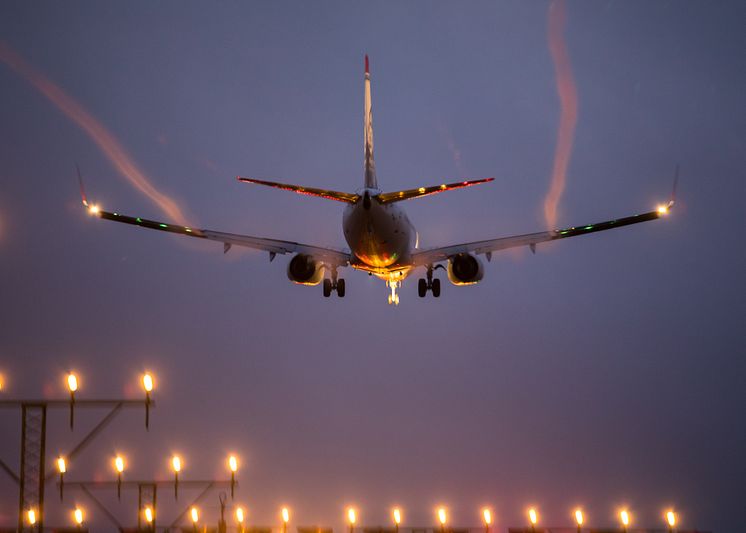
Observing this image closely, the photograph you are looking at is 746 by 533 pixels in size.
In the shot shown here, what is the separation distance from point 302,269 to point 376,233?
7.28m

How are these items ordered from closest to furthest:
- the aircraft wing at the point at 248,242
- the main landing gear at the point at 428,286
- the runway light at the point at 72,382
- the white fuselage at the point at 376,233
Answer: the runway light at the point at 72,382 → the white fuselage at the point at 376,233 → the aircraft wing at the point at 248,242 → the main landing gear at the point at 428,286

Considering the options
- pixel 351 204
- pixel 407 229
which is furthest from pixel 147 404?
pixel 407 229

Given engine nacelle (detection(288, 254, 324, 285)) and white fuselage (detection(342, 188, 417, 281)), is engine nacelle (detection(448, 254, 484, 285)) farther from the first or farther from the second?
engine nacelle (detection(288, 254, 324, 285))

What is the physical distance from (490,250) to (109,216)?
59.3ft

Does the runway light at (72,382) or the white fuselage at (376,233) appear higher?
the white fuselage at (376,233)

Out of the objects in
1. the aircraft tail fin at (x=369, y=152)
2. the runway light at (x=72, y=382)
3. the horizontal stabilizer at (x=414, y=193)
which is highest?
the aircraft tail fin at (x=369, y=152)

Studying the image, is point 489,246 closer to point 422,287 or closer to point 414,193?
point 422,287

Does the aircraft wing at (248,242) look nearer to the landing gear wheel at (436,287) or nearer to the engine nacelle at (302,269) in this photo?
the engine nacelle at (302,269)

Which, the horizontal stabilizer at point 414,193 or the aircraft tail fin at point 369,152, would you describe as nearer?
the horizontal stabilizer at point 414,193

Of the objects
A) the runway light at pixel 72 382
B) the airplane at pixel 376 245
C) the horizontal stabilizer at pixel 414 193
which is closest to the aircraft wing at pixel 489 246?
the airplane at pixel 376 245

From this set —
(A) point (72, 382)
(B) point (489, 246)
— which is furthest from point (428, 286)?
(A) point (72, 382)

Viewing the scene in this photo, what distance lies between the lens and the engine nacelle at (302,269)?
44.2 m

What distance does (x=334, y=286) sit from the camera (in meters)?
46.5

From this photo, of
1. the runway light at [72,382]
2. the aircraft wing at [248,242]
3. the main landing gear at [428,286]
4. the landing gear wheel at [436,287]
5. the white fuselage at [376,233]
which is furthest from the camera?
the landing gear wheel at [436,287]
